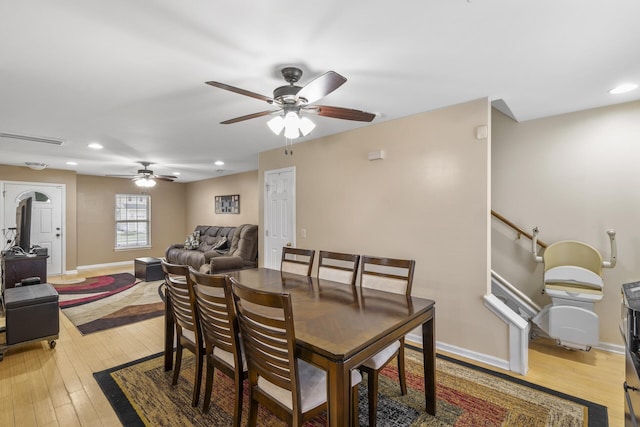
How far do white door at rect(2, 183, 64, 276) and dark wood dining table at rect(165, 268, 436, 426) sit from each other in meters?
5.98

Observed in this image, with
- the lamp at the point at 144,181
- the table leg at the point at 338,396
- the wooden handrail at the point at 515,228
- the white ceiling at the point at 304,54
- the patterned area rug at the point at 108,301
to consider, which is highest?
the white ceiling at the point at 304,54

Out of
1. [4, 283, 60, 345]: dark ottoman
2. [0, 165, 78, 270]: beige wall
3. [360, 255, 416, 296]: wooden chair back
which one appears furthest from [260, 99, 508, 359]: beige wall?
[0, 165, 78, 270]: beige wall

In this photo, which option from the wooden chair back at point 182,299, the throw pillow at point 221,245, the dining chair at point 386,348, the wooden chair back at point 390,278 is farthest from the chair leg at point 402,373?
the throw pillow at point 221,245

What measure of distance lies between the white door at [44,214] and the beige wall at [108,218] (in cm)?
65

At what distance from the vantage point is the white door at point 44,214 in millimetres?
6039

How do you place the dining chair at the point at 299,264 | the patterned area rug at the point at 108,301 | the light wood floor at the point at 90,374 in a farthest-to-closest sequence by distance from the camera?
the patterned area rug at the point at 108,301 → the dining chair at the point at 299,264 → the light wood floor at the point at 90,374

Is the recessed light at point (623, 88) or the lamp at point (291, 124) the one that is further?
the recessed light at point (623, 88)

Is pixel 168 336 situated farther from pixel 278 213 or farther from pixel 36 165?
pixel 36 165

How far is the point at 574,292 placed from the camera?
2.87 meters

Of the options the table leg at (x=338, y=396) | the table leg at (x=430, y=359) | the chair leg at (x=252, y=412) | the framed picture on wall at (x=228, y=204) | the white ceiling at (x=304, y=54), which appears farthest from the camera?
the framed picture on wall at (x=228, y=204)

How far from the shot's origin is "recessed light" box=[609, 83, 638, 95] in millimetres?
2467

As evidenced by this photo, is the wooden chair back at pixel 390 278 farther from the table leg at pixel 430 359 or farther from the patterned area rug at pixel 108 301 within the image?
the patterned area rug at pixel 108 301

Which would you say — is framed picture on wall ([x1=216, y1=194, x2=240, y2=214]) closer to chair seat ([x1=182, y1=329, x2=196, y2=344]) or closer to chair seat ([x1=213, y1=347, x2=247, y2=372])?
chair seat ([x1=182, y1=329, x2=196, y2=344])

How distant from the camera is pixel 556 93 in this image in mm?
2631
